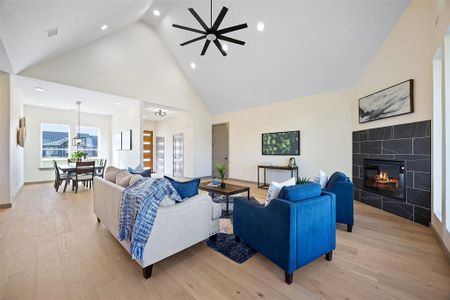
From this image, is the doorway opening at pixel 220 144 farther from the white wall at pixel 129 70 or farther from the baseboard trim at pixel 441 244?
the baseboard trim at pixel 441 244

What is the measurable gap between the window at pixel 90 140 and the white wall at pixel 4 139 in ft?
12.4

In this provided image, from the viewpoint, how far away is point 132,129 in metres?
6.04

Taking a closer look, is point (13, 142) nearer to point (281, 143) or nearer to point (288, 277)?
point (288, 277)

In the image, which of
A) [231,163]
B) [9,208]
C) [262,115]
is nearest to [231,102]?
[262,115]

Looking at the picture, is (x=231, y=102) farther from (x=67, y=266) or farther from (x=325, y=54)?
(x=67, y=266)

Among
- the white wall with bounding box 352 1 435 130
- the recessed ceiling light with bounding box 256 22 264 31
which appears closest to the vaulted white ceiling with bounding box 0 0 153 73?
the recessed ceiling light with bounding box 256 22 264 31

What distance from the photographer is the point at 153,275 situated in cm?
174

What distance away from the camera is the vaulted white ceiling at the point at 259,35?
112 inches

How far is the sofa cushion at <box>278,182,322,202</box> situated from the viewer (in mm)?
1696

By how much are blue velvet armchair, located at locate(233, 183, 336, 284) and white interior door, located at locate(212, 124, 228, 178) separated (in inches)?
211

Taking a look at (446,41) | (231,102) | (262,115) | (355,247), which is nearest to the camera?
(446,41)

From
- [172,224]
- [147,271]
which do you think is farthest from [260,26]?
[147,271]

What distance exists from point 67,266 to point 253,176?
5.22 meters

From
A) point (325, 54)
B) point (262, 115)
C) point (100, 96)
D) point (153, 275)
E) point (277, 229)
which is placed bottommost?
point (153, 275)
